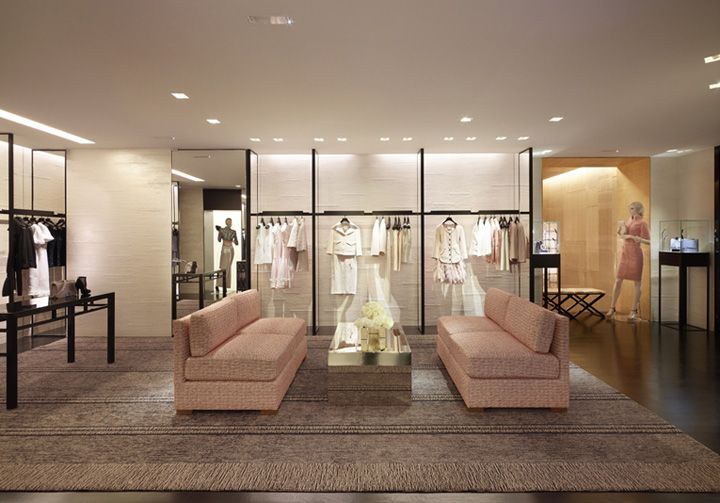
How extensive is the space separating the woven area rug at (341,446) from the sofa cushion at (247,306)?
98 centimetres

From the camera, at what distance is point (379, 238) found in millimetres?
6473

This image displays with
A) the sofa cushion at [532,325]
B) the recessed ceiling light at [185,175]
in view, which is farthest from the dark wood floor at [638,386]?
the recessed ceiling light at [185,175]

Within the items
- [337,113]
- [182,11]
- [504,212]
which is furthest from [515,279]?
[182,11]

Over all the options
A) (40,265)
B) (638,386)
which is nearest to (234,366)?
(638,386)

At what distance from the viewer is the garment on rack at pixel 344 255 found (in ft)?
20.9

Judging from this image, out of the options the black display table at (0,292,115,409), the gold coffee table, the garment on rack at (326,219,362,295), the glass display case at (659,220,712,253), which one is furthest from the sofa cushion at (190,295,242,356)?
the glass display case at (659,220,712,253)

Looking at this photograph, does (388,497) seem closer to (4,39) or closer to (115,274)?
(4,39)

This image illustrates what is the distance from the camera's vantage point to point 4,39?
2.83m

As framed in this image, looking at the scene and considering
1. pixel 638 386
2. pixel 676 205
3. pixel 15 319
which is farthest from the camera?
pixel 676 205

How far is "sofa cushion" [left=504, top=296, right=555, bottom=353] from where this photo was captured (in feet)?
11.1

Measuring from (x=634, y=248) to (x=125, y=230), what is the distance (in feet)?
26.9

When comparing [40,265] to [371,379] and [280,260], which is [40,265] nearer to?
[280,260]

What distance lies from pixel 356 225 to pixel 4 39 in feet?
15.2

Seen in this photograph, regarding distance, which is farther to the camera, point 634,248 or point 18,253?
point 634,248
